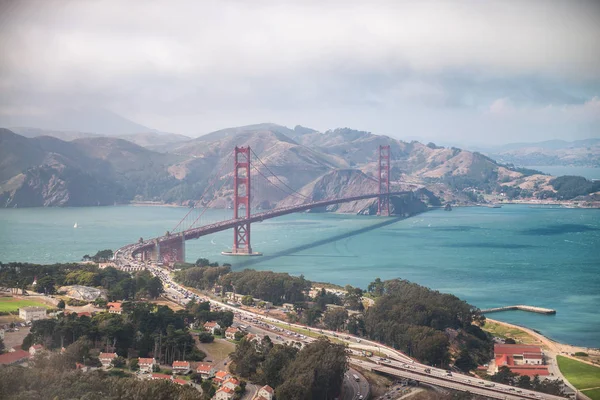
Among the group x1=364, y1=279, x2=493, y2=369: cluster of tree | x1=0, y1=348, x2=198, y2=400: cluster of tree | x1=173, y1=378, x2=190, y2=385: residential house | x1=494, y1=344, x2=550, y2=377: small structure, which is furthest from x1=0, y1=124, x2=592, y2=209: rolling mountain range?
x1=494, y1=344, x2=550, y2=377: small structure

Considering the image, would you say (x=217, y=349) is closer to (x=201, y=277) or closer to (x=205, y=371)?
(x=205, y=371)

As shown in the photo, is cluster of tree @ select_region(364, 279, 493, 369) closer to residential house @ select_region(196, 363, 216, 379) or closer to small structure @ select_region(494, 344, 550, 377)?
small structure @ select_region(494, 344, 550, 377)

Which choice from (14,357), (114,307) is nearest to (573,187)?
(114,307)

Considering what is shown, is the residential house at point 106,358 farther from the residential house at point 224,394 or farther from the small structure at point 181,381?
the residential house at point 224,394

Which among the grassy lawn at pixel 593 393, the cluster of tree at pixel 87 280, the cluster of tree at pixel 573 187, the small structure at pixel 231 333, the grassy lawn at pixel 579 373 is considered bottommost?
the grassy lawn at pixel 579 373

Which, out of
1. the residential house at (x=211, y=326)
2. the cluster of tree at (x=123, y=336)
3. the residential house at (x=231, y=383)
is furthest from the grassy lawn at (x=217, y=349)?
the residential house at (x=231, y=383)

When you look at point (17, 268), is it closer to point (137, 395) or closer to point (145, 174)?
point (137, 395)
